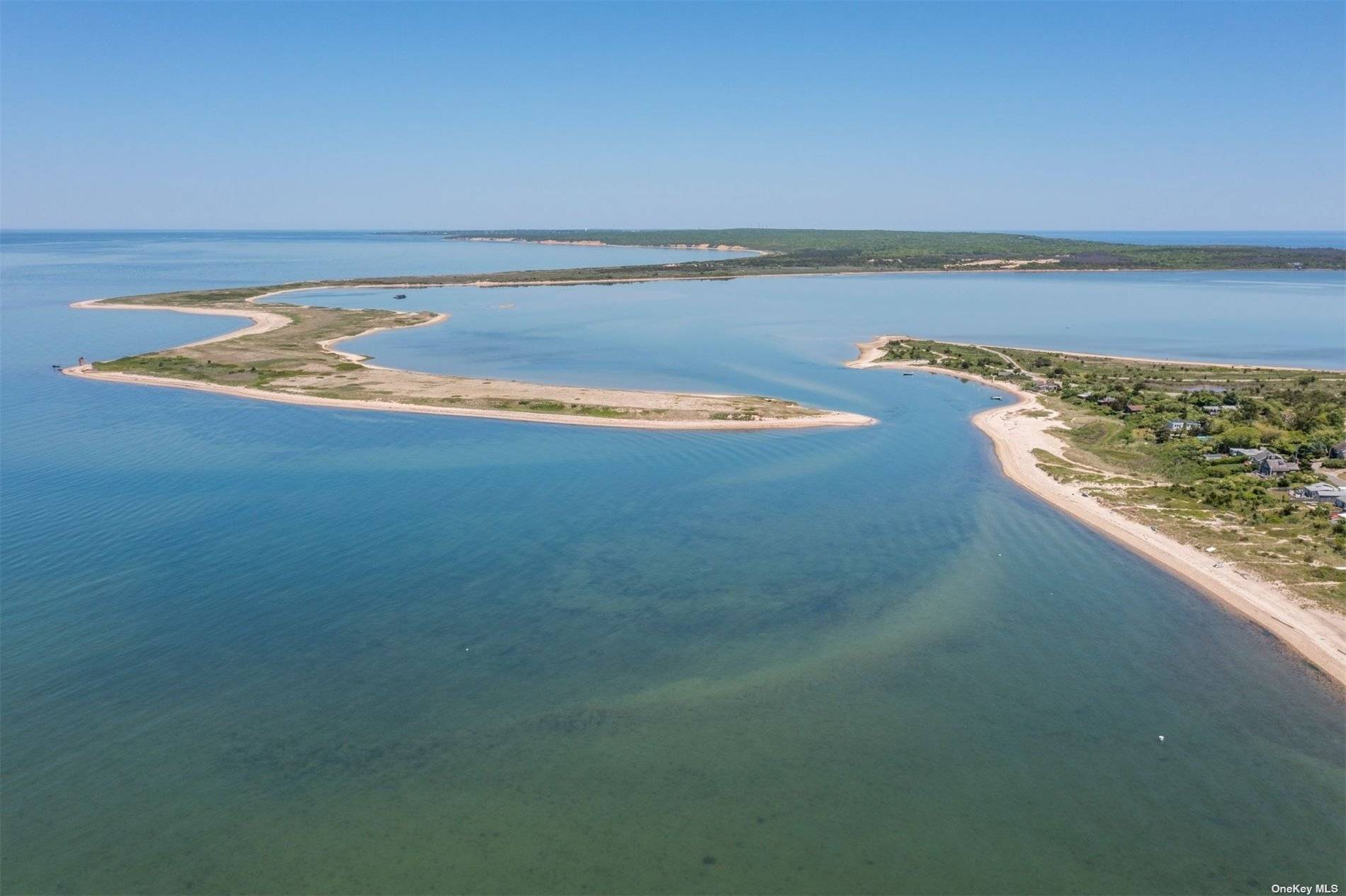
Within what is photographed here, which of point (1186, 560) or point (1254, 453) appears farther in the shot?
point (1254, 453)

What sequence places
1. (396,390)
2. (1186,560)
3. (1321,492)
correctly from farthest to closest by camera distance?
(396,390)
(1321,492)
(1186,560)

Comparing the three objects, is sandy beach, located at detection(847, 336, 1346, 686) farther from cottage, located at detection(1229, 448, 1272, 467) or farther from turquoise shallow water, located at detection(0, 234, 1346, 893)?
cottage, located at detection(1229, 448, 1272, 467)

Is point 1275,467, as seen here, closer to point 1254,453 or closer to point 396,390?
point 1254,453

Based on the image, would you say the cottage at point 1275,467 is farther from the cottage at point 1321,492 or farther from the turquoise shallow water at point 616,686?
the turquoise shallow water at point 616,686

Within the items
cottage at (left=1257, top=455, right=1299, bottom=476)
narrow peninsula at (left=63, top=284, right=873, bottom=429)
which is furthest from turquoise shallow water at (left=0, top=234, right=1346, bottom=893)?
cottage at (left=1257, top=455, right=1299, bottom=476)

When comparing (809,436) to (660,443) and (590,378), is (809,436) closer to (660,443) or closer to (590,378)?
(660,443)

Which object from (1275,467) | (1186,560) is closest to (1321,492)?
(1275,467)

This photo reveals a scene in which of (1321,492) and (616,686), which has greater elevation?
(1321,492)
